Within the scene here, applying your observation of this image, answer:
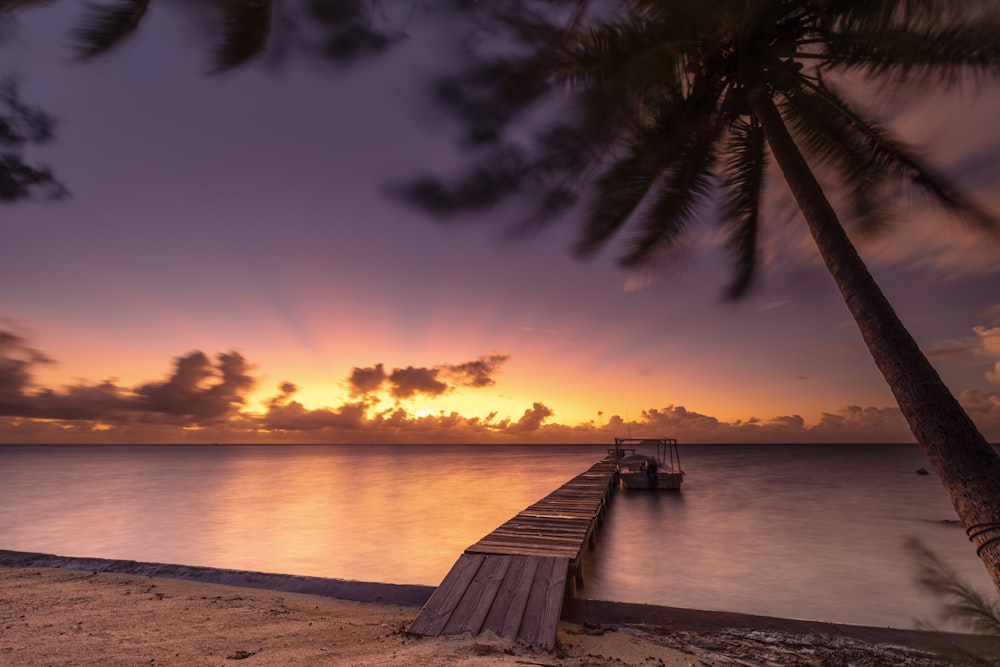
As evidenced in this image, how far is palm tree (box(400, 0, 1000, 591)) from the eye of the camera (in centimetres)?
437

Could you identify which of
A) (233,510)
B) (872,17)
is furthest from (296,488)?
(872,17)

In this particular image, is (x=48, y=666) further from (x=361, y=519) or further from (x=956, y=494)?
(x=361, y=519)

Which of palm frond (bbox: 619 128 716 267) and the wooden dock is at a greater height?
palm frond (bbox: 619 128 716 267)

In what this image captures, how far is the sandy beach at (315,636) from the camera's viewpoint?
5.03 meters

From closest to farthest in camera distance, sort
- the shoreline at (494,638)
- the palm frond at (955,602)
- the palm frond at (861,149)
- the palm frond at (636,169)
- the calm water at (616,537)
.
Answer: the palm frond at (955,602), the shoreline at (494,638), the palm frond at (861,149), the palm frond at (636,169), the calm water at (616,537)

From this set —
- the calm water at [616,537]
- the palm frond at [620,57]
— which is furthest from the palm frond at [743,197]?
the calm water at [616,537]

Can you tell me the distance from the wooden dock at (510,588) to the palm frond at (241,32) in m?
7.13

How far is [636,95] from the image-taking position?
6289mm

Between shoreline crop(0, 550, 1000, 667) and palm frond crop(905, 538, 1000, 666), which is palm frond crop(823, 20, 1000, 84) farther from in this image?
shoreline crop(0, 550, 1000, 667)

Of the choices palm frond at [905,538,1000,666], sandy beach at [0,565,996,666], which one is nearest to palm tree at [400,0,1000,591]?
palm frond at [905,538,1000,666]

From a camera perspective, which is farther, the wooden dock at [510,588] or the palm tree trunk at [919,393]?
the wooden dock at [510,588]

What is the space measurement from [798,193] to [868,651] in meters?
6.28

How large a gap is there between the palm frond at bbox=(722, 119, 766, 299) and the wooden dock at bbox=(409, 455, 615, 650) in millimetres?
6854

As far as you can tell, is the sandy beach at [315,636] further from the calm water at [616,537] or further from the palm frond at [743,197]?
the palm frond at [743,197]
